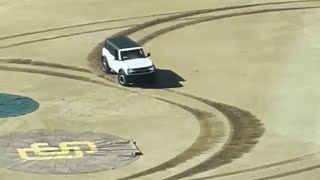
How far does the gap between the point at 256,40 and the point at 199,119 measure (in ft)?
44.4

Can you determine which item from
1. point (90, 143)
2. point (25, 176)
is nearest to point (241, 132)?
point (90, 143)

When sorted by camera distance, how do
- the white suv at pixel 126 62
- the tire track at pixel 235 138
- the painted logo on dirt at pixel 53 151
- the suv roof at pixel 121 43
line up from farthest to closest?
1. the suv roof at pixel 121 43
2. the white suv at pixel 126 62
3. the painted logo on dirt at pixel 53 151
4. the tire track at pixel 235 138

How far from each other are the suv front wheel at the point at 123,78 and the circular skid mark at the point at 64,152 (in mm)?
6369

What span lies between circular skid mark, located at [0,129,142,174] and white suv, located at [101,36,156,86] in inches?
255

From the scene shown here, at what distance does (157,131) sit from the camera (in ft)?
112

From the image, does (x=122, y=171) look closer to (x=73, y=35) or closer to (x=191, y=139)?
(x=191, y=139)

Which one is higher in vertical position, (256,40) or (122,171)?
(256,40)

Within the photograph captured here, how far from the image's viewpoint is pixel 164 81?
4088cm

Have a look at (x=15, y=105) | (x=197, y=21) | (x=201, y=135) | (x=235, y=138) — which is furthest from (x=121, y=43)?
(x=197, y=21)

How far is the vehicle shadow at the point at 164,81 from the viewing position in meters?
40.0

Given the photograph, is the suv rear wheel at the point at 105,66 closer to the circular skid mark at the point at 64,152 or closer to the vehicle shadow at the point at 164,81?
the vehicle shadow at the point at 164,81

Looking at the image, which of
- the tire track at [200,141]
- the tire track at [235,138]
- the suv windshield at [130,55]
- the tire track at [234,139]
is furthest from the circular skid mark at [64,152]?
the suv windshield at [130,55]

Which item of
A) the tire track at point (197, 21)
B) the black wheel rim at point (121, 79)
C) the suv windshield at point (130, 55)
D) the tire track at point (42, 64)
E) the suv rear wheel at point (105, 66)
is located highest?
the tire track at point (197, 21)

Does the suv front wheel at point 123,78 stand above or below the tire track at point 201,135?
above
